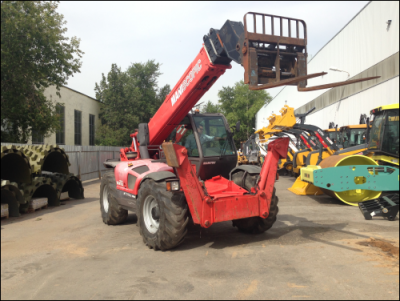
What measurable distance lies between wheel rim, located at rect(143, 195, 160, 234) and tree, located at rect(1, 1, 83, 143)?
14.9m

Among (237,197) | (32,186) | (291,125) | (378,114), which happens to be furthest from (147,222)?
(291,125)

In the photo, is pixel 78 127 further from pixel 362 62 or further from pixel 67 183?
pixel 362 62

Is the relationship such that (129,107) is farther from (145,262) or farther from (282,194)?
(145,262)

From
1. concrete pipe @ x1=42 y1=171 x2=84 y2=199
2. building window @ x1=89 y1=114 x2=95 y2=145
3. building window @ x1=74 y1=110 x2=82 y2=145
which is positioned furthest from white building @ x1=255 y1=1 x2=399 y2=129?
building window @ x1=89 y1=114 x2=95 y2=145

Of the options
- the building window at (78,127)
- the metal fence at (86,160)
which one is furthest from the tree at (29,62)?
the building window at (78,127)

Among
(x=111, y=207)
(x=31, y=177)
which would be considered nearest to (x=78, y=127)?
(x=31, y=177)

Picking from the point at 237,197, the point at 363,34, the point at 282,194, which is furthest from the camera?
the point at 363,34

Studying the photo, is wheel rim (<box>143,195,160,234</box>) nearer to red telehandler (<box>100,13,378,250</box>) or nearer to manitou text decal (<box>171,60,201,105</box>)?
red telehandler (<box>100,13,378,250</box>)

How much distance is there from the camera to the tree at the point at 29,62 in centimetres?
1789

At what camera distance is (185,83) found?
752cm

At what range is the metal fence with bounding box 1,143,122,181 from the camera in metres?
17.6

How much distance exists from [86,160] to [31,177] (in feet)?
31.8

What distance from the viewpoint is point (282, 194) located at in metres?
13.0

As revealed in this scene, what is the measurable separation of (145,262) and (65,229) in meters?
3.28
